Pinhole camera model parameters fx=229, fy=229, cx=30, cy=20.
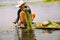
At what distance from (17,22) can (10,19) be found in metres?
0.07

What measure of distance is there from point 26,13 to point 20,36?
215 millimetres

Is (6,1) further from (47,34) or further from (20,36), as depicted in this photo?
(47,34)

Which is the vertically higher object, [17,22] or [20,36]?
[17,22]

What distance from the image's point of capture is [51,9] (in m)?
2.07

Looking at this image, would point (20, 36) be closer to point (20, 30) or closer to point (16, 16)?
point (20, 30)

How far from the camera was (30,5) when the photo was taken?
2.07m

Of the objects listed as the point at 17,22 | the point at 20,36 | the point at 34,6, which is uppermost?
the point at 34,6

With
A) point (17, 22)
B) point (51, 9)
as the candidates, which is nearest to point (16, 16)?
point (17, 22)

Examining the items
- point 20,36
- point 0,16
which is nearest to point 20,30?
point 20,36

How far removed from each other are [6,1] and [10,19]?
17cm

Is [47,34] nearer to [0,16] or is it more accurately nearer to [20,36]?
[20,36]

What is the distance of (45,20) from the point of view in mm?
2076

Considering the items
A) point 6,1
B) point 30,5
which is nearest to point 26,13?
point 30,5

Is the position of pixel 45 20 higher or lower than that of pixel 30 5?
lower
